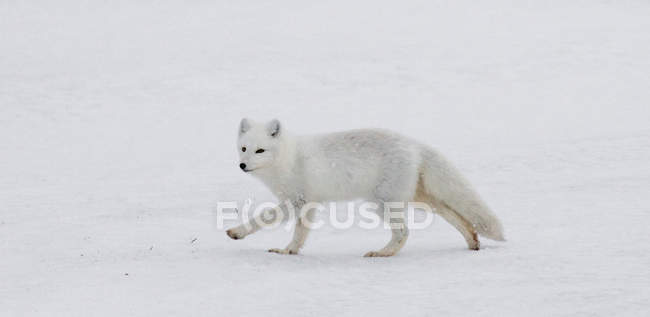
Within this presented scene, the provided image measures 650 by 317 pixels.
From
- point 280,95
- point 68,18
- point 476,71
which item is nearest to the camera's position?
point 280,95

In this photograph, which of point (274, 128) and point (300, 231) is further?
point (300, 231)

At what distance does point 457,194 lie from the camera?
267 inches

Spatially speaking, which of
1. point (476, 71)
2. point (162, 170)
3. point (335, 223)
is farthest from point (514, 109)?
point (335, 223)

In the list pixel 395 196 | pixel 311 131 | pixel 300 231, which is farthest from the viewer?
pixel 311 131

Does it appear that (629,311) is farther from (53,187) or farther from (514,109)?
(514,109)

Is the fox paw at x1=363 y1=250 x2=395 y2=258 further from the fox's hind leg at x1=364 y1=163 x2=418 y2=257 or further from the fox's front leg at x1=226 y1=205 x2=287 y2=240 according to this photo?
the fox's front leg at x1=226 y1=205 x2=287 y2=240

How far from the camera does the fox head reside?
680 cm

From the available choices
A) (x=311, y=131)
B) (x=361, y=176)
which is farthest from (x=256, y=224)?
(x=311, y=131)

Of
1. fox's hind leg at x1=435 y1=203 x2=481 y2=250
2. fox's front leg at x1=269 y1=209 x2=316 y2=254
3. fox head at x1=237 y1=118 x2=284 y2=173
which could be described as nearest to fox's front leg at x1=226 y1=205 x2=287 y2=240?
fox's front leg at x1=269 y1=209 x2=316 y2=254

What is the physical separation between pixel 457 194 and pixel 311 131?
923 centimetres

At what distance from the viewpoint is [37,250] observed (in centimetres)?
720

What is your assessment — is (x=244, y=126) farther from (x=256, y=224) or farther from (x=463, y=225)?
(x=463, y=225)

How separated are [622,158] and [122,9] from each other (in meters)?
17.6

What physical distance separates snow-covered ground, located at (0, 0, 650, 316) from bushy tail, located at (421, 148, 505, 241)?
0.28m
